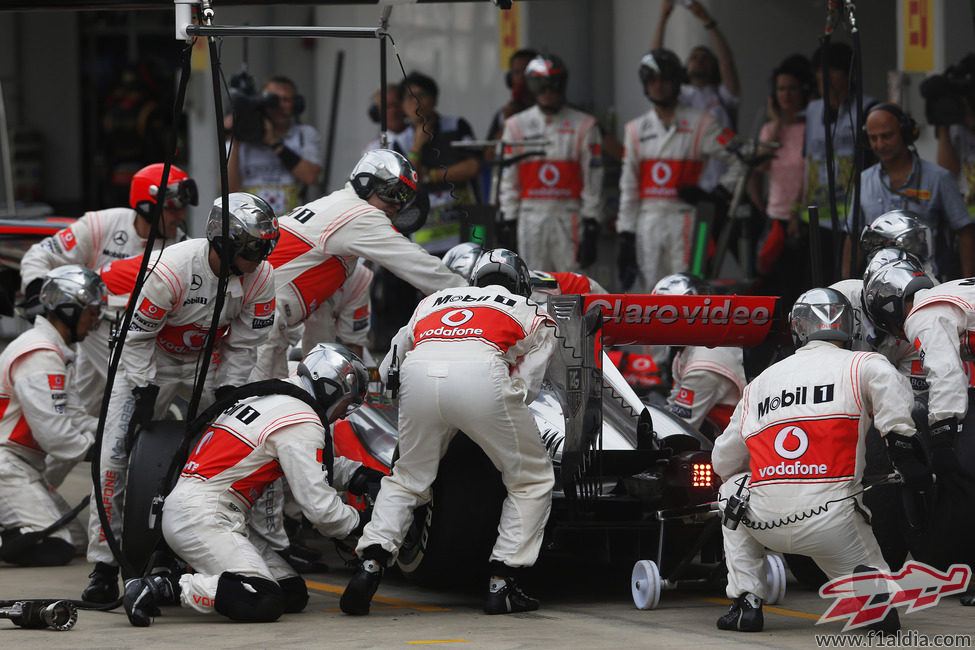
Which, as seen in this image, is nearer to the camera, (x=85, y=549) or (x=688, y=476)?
(x=688, y=476)

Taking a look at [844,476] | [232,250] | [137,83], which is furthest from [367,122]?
[844,476]

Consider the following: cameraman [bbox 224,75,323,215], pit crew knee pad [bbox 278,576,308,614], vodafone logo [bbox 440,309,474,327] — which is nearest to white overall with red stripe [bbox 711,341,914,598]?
vodafone logo [bbox 440,309,474,327]

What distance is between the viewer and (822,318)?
22.7 feet

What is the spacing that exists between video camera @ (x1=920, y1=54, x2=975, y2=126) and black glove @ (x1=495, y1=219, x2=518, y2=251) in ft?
11.6

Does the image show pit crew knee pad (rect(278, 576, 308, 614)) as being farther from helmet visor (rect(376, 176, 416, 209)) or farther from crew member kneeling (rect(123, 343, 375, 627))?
helmet visor (rect(376, 176, 416, 209))

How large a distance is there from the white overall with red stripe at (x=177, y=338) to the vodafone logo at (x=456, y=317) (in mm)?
1243

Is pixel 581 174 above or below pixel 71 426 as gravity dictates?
above

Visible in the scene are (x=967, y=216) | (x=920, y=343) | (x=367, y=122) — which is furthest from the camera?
(x=367, y=122)

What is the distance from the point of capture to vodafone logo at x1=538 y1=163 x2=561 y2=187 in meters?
13.4

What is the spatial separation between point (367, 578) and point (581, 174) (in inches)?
269

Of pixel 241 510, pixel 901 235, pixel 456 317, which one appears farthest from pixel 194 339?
pixel 901 235

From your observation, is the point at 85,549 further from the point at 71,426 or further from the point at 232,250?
the point at 232,250

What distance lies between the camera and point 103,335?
9.53 metres

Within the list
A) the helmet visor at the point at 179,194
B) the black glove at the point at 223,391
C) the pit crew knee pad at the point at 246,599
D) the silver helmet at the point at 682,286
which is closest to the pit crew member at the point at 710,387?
the silver helmet at the point at 682,286
